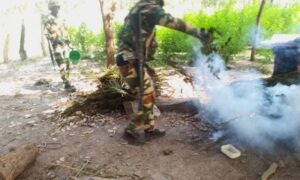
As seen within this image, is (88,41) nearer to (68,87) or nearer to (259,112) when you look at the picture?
(68,87)

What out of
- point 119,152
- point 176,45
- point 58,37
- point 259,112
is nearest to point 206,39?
point 259,112

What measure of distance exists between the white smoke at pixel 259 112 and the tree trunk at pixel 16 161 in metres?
2.47

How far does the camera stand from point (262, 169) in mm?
3545

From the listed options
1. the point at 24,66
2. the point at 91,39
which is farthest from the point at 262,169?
the point at 24,66

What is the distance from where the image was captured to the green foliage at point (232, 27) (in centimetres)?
880

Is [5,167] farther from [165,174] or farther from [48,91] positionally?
[48,91]

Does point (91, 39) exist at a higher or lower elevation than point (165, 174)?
higher

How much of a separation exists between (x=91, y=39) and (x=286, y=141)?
9088 millimetres

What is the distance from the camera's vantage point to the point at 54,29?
7.12 metres

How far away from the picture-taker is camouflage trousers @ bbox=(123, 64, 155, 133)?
418cm

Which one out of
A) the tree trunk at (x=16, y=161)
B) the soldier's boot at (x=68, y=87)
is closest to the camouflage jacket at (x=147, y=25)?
the tree trunk at (x=16, y=161)

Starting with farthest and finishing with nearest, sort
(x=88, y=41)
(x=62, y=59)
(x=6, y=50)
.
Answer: (x=6, y=50) < (x=88, y=41) < (x=62, y=59)

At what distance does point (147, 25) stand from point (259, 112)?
1863 mm

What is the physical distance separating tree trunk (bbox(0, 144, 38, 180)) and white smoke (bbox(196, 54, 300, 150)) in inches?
97.1
